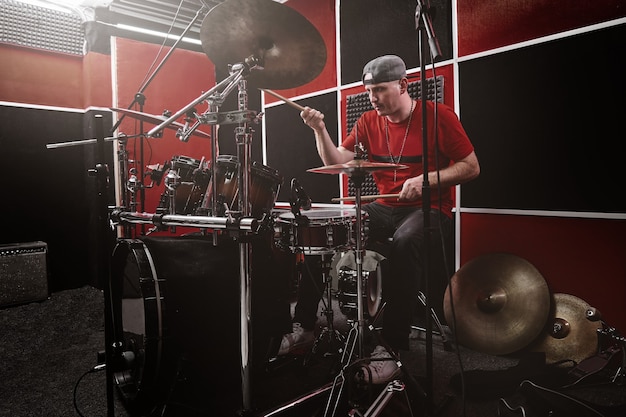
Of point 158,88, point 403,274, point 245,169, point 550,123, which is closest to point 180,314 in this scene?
point 245,169

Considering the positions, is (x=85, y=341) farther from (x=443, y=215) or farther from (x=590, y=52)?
(x=590, y=52)

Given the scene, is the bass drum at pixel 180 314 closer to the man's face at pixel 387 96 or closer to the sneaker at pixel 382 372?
the sneaker at pixel 382 372

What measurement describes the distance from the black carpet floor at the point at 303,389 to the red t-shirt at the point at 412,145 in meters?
0.87

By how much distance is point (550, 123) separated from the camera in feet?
6.80

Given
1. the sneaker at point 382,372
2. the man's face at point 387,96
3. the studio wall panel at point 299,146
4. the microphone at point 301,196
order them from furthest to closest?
the studio wall panel at point 299,146 < the man's face at point 387,96 < the sneaker at point 382,372 < the microphone at point 301,196

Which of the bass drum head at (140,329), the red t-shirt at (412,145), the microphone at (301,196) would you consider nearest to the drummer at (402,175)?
the red t-shirt at (412,145)

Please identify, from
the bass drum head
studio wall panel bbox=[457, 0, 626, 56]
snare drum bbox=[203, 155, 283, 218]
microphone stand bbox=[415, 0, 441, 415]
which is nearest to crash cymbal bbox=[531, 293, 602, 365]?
microphone stand bbox=[415, 0, 441, 415]

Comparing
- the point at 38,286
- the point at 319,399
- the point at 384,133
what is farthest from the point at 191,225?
the point at 38,286

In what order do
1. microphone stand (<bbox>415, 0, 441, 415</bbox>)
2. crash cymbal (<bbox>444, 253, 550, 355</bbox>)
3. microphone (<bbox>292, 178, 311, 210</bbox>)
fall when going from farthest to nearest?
crash cymbal (<bbox>444, 253, 550, 355</bbox>)
microphone (<bbox>292, 178, 311, 210</bbox>)
microphone stand (<bbox>415, 0, 441, 415</bbox>)

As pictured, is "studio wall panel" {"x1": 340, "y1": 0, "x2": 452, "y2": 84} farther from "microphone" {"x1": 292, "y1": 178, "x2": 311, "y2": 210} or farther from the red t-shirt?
"microphone" {"x1": 292, "y1": 178, "x2": 311, "y2": 210}

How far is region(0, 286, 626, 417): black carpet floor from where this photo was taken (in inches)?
65.5

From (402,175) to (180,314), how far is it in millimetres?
1473

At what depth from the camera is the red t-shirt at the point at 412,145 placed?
228 centimetres

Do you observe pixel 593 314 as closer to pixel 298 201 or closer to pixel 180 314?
pixel 298 201
